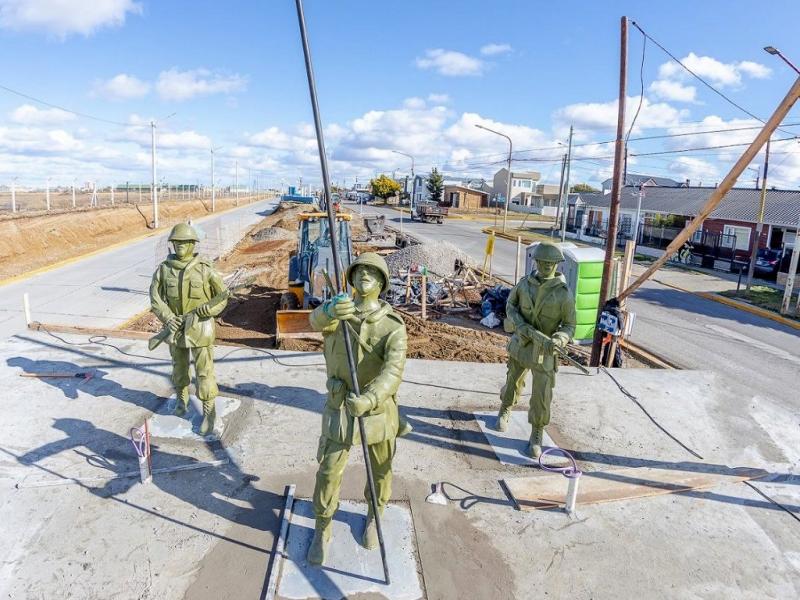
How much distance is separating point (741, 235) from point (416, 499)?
86.2 ft

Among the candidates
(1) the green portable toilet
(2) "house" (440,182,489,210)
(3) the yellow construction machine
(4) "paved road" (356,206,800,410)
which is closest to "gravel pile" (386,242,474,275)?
(4) "paved road" (356,206,800,410)

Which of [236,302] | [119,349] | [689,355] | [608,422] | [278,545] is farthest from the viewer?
[236,302]

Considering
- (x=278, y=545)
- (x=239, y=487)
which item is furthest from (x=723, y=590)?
(x=239, y=487)

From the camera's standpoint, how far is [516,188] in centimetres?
7756

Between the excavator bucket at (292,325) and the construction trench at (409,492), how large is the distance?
1013 millimetres

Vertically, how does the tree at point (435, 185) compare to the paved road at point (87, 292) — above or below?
above

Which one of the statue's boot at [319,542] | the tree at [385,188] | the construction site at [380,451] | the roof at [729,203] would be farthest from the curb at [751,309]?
the tree at [385,188]

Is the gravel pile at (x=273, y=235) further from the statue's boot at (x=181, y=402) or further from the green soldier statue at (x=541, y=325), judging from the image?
the green soldier statue at (x=541, y=325)

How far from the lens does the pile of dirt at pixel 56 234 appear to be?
62.2 feet

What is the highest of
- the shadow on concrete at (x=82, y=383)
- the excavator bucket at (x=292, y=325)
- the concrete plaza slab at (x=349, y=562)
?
the excavator bucket at (x=292, y=325)

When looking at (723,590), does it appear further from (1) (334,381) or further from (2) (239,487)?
(2) (239,487)

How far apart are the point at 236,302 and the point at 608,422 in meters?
9.39

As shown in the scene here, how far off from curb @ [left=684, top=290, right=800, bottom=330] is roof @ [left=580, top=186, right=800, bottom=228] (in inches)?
287

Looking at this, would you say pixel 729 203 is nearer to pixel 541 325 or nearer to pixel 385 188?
pixel 541 325
